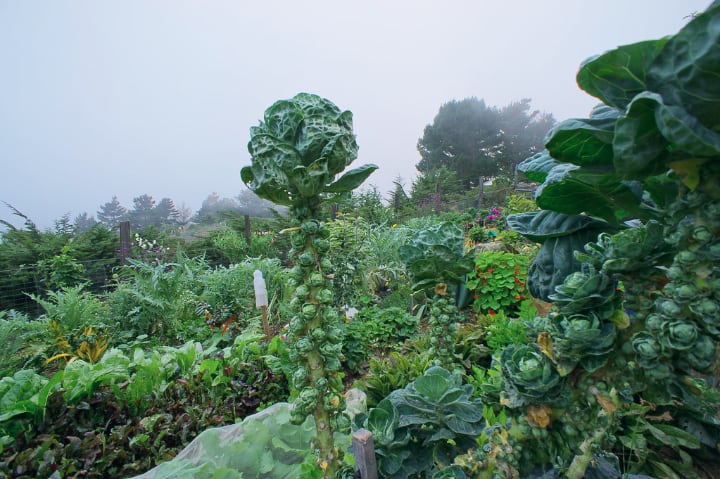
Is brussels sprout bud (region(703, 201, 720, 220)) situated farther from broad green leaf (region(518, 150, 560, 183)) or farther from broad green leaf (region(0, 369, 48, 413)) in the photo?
broad green leaf (region(0, 369, 48, 413))

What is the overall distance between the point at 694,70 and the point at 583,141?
0.52 ft

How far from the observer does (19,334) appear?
364cm

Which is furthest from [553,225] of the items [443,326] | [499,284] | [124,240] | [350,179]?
[124,240]

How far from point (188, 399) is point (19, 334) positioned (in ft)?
8.84

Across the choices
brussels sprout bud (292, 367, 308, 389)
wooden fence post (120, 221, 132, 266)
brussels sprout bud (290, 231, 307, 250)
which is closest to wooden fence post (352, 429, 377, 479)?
brussels sprout bud (292, 367, 308, 389)

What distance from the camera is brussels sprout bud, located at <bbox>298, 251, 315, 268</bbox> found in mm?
858

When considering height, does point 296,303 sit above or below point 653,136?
below

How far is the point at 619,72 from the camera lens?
487mm

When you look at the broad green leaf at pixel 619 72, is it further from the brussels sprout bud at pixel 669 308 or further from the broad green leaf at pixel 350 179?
the broad green leaf at pixel 350 179

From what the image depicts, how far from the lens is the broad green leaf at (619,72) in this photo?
455mm

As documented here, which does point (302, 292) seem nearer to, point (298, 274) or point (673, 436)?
point (298, 274)

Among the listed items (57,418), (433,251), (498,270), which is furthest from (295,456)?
(498,270)

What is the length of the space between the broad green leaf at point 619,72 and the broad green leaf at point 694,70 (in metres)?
0.02

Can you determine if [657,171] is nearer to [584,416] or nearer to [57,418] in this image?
[584,416]
